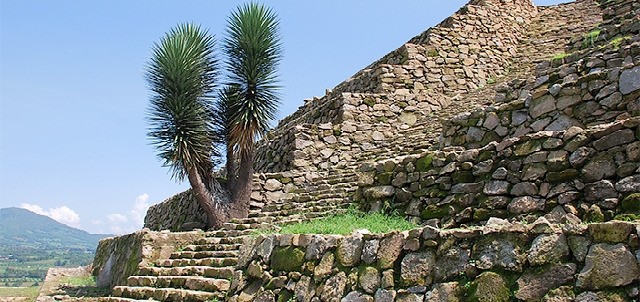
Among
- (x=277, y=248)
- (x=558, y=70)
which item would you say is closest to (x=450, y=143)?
(x=558, y=70)

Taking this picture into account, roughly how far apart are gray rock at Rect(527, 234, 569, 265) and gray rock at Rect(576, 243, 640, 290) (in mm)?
196

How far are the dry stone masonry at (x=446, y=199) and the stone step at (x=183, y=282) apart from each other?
0.02 m

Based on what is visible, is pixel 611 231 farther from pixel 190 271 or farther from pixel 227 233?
pixel 227 233

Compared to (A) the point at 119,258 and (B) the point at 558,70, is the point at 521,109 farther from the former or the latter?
(A) the point at 119,258

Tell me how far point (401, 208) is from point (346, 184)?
3050mm

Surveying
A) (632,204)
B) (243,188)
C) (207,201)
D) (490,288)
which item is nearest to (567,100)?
(632,204)

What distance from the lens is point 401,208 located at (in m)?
8.02

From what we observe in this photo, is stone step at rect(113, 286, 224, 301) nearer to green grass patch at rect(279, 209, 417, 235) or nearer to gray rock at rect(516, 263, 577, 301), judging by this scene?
green grass patch at rect(279, 209, 417, 235)

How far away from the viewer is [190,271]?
27.5 feet

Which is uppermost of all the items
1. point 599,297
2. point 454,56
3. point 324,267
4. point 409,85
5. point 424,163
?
point 454,56

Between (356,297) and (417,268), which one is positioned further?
(356,297)

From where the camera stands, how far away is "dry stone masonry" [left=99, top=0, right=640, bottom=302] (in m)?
4.25

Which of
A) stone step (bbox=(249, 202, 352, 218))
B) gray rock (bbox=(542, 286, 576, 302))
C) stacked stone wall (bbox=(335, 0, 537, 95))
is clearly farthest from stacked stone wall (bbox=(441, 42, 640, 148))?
stacked stone wall (bbox=(335, 0, 537, 95))

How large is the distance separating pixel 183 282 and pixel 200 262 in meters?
0.53
